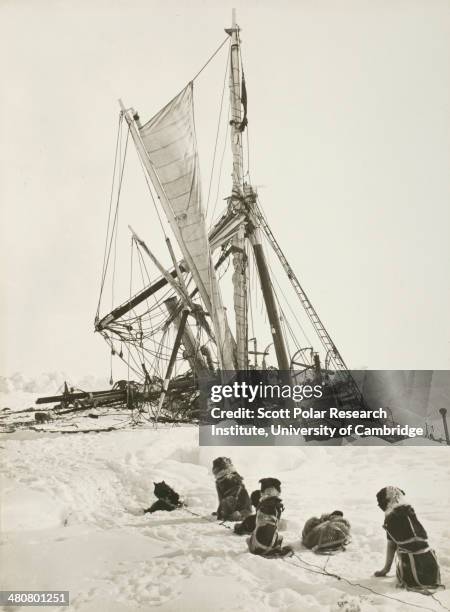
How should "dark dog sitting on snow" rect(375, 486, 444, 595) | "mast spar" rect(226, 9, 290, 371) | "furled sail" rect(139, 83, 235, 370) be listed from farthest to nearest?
1. "mast spar" rect(226, 9, 290, 371)
2. "furled sail" rect(139, 83, 235, 370)
3. "dark dog sitting on snow" rect(375, 486, 444, 595)

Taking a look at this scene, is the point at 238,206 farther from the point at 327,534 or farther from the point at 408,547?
the point at 408,547

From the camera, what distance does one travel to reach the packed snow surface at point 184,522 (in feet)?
13.9

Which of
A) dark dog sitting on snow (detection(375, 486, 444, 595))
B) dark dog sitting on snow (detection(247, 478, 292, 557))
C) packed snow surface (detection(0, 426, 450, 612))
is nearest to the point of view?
dark dog sitting on snow (detection(375, 486, 444, 595))

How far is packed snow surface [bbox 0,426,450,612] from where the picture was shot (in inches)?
167

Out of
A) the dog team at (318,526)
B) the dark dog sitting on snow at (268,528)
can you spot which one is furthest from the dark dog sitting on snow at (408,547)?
the dark dog sitting on snow at (268,528)

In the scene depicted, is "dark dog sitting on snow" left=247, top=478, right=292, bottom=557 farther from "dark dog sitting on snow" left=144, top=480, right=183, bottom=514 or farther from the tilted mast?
the tilted mast

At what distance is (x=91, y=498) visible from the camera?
581 centimetres

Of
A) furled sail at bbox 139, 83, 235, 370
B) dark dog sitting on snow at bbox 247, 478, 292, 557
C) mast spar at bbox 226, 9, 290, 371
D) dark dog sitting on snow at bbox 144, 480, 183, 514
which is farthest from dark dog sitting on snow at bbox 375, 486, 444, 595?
mast spar at bbox 226, 9, 290, 371

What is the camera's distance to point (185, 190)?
31.2 feet

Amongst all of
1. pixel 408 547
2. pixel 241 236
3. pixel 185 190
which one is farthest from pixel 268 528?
pixel 241 236

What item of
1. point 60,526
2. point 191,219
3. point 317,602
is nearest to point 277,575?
point 317,602

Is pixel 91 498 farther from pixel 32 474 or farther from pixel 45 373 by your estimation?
pixel 45 373

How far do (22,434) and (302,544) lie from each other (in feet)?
15.7

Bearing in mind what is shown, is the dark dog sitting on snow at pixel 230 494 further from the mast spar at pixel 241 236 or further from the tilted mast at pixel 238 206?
the tilted mast at pixel 238 206
